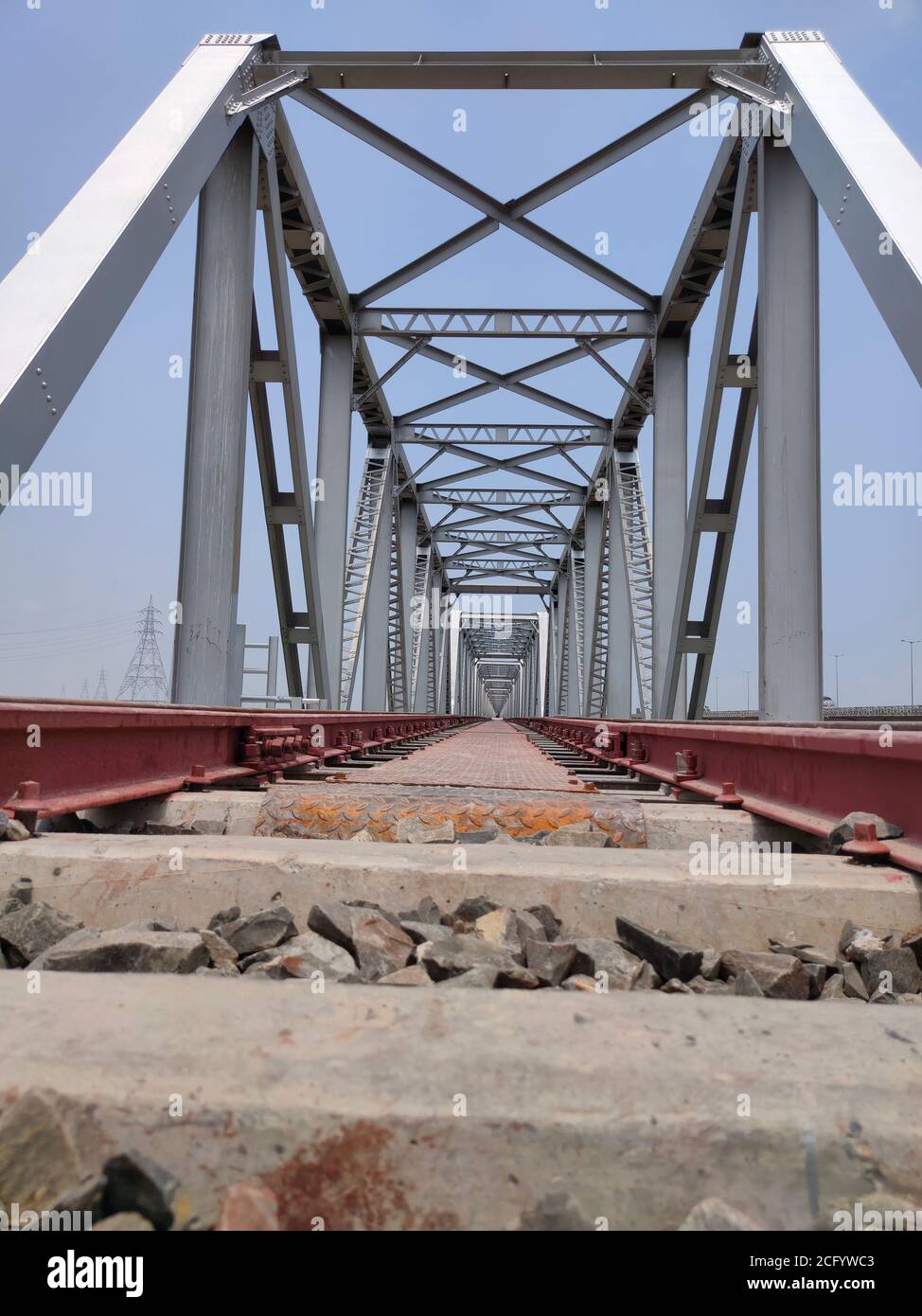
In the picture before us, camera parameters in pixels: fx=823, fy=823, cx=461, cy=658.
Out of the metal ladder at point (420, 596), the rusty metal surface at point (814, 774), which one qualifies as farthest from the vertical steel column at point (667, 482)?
the metal ladder at point (420, 596)

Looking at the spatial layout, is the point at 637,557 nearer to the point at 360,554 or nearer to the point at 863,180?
the point at 360,554

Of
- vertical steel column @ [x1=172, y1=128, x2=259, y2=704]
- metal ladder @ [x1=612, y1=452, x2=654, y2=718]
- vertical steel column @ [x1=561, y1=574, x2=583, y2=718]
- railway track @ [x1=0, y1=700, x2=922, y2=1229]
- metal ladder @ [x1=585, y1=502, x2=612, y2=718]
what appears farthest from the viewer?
vertical steel column @ [x1=561, y1=574, x2=583, y2=718]

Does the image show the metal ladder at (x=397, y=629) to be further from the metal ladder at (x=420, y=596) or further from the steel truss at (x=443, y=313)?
the steel truss at (x=443, y=313)

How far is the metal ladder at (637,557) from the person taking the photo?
56.7 feet

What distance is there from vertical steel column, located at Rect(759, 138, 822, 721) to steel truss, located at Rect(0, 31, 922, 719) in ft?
0.06

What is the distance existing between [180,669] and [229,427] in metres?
2.26

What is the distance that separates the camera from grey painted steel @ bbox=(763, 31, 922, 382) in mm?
4617

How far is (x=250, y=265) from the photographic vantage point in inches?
314

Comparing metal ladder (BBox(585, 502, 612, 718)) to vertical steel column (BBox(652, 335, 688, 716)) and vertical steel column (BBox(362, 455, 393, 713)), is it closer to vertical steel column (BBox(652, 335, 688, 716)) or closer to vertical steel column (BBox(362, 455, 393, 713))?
vertical steel column (BBox(362, 455, 393, 713))

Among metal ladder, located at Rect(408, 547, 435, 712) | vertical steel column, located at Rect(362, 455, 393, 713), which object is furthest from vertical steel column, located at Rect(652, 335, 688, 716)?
metal ladder, located at Rect(408, 547, 435, 712)

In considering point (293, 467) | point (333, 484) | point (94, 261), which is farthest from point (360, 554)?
point (94, 261)

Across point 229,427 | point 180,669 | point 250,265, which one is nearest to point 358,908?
point 180,669

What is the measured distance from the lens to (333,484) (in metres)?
14.0

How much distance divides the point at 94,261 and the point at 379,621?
1587 cm
